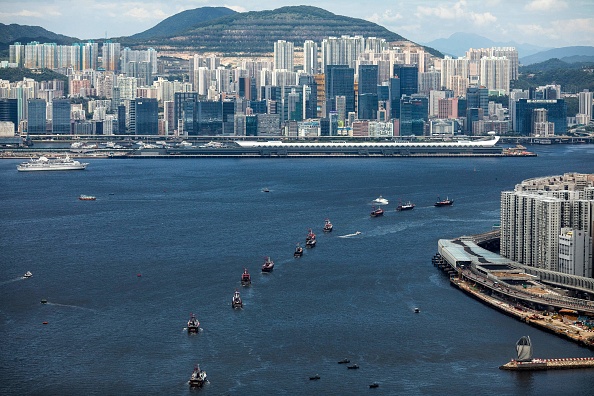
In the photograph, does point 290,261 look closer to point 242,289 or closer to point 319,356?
point 242,289

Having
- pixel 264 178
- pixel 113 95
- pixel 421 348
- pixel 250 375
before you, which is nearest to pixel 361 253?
pixel 421 348

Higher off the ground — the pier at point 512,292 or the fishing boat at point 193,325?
the pier at point 512,292

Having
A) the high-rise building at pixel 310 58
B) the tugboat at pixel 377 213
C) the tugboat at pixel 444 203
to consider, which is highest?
the high-rise building at pixel 310 58

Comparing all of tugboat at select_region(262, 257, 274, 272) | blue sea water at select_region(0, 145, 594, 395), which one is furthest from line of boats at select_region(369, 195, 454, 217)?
tugboat at select_region(262, 257, 274, 272)

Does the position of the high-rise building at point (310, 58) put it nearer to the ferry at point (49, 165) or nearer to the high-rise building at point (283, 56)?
the high-rise building at point (283, 56)

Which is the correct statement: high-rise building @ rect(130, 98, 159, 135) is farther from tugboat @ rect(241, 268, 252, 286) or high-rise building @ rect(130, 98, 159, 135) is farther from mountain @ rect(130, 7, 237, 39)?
mountain @ rect(130, 7, 237, 39)

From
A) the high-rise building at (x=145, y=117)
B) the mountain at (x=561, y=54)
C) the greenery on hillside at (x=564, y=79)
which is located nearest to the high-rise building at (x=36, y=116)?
the high-rise building at (x=145, y=117)
